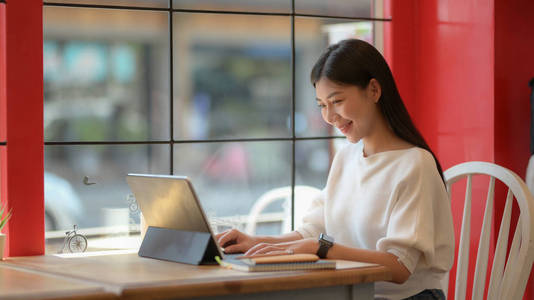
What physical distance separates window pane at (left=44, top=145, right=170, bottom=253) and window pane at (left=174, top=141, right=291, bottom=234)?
112 millimetres

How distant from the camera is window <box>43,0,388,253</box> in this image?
226 centimetres

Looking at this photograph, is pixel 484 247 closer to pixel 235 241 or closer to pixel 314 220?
pixel 314 220

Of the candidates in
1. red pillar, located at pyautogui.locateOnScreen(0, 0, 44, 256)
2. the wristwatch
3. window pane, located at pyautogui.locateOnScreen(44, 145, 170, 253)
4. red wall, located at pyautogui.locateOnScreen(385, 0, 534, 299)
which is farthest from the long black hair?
red pillar, located at pyautogui.locateOnScreen(0, 0, 44, 256)

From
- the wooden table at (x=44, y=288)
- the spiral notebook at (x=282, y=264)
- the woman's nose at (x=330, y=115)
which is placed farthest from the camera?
the woman's nose at (x=330, y=115)

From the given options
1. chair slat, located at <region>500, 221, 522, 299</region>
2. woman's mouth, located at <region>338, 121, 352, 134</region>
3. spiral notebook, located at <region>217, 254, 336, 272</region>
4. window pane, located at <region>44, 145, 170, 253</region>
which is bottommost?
chair slat, located at <region>500, 221, 522, 299</region>

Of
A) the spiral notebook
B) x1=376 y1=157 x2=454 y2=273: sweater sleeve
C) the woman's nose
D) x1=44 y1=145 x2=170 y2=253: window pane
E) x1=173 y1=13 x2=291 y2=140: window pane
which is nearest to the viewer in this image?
the spiral notebook

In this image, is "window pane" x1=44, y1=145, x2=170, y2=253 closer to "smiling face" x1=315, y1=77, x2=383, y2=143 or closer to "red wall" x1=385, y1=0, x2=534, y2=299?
"smiling face" x1=315, y1=77, x2=383, y2=143

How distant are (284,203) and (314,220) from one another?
1.42 feet

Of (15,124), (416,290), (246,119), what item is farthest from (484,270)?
(15,124)

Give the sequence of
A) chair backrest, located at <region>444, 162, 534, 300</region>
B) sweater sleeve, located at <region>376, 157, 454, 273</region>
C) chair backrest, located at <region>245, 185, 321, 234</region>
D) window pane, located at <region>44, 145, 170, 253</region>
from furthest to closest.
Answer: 1. chair backrest, located at <region>245, 185, 321, 234</region>
2. window pane, located at <region>44, 145, 170, 253</region>
3. chair backrest, located at <region>444, 162, 534, 300</region>
4. sweater sleeve, located at <region>376, 157, 454, 273</region>

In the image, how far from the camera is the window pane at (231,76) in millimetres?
2445

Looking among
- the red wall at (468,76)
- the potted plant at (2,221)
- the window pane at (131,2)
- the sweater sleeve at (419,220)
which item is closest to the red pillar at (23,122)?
the potted plant at (2,221)

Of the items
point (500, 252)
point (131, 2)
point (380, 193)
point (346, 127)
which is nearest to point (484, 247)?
point (500, 252)

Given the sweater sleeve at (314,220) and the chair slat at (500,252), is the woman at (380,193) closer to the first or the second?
the sweater sleeve at (314,220)
